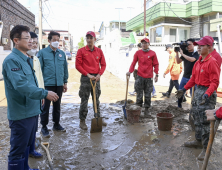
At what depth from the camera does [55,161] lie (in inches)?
128

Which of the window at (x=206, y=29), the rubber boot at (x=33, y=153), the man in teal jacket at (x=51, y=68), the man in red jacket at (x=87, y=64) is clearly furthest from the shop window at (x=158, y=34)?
the rubber boot at (x=33, y=153)

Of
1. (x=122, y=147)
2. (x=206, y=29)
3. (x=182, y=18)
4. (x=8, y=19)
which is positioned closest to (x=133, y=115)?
(x=122, y=147)

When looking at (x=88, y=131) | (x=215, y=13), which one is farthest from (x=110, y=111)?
(x=215, y=13)

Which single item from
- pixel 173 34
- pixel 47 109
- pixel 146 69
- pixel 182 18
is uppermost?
pixel 182 18

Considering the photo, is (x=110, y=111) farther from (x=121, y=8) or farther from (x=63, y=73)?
(x=121, y=8)

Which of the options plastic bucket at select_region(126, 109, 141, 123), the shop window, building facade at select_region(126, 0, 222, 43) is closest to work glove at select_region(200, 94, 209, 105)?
plastic bucket at select_region(126, 109, 141, 123)

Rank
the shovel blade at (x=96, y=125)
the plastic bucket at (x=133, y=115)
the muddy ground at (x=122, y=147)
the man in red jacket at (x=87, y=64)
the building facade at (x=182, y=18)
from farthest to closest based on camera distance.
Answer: the building facade at (x=182, y=18) → the plastic bucket at (x=133, y=115) → the man in red jacket at (x=87, y=64) → the shovel blade at (x=96, y=125) → the muddy ground at (x=122, y=147)

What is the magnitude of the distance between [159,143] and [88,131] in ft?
5.28

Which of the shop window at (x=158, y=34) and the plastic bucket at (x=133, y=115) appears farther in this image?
the shop window at (x=158, y=34)

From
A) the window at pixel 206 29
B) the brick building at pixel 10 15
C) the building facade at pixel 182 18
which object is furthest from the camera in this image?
the window at pixel 206 29

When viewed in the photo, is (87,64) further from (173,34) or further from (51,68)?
(173,34)

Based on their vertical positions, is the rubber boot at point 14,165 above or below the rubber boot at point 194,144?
above

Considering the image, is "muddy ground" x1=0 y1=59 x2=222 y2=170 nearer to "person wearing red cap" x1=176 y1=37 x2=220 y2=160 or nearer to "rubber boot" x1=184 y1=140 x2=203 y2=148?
"rubber boot" x1=184 y1=140 x2=203 y2=148

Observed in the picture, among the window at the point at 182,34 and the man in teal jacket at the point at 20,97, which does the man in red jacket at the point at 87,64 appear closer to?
the man in teal jacket at the point at 20,97
